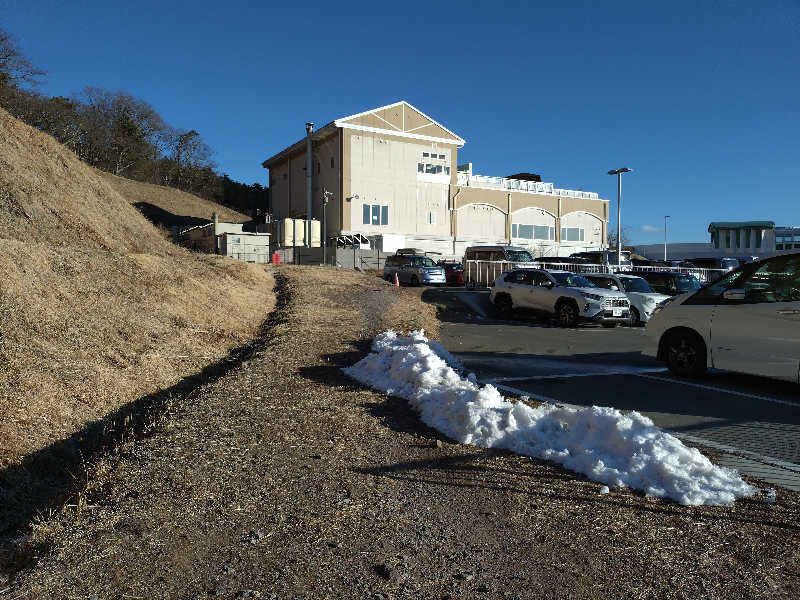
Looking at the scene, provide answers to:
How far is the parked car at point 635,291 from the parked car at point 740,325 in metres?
8.60

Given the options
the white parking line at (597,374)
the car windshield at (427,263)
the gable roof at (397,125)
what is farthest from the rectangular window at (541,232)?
the white parking line at (597,374)

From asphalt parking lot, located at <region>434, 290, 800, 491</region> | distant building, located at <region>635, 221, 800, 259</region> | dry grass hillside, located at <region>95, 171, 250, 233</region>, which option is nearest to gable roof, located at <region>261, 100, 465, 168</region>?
dry grass hillside, located at <region>95, 171, 250, 233</region>

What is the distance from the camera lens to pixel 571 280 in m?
18.2

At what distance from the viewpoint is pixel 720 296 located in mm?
8453

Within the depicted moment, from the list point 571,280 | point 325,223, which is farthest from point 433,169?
point 571,280

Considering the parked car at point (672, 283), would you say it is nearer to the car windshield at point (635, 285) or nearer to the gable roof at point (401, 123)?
the car windshield at point (635, 285)

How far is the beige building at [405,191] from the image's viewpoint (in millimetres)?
43562

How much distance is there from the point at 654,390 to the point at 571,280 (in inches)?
409

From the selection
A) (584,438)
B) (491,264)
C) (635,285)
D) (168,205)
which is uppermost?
(168,205)

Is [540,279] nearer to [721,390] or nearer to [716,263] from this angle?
[721,390]

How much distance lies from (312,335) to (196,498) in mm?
6804

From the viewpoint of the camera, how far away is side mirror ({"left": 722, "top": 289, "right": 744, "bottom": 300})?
8.12 meters

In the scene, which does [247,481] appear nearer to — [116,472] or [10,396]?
[116,472]

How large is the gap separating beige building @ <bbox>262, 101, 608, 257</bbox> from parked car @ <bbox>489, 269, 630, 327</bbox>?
2511 centimetres
